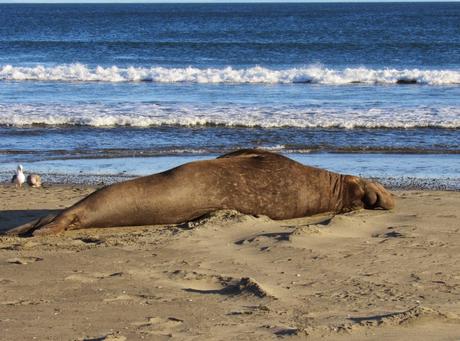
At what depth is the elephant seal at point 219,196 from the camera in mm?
7418

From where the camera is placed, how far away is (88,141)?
14773mm

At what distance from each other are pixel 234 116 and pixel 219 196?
32.7 feet

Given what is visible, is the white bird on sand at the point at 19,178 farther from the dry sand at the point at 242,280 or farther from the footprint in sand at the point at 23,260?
the footprint in sand at the point at 23,260

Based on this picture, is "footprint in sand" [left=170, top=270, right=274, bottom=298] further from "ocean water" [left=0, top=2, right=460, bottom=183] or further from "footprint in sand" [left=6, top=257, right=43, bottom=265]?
"ocean water" [left=0, top=2, right=460, bottom=183]

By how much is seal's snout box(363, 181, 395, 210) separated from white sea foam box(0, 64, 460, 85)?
19701 mm

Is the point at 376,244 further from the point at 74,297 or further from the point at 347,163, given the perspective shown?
the point at 347,163

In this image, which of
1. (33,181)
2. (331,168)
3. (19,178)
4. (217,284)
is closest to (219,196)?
(217,284)

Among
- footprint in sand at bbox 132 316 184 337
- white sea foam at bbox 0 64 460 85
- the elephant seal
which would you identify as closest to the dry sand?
footprint in sand at bbox 132 316 184 337

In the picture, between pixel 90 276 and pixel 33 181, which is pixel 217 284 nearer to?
pixel 90 276

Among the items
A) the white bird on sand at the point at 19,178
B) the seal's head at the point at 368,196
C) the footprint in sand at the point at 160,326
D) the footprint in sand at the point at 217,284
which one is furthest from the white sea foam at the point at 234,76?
the footprint in sand at the point at 160,326

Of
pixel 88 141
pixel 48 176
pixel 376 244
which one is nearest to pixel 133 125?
pixel 88 141

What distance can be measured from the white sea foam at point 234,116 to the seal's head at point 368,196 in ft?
26.0

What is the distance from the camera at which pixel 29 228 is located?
727 centimetres

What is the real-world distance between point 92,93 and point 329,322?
19591mm
